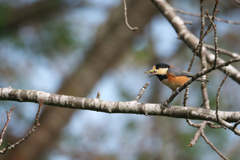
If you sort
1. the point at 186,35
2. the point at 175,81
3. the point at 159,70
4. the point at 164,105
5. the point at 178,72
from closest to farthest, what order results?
the point at 164,105 → the point at 175,81 → the point at 178,72 → the point at 159,70 → the point at 186,35

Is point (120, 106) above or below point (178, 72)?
below

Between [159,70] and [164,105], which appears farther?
[159,70]

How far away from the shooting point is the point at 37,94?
8.65 ft

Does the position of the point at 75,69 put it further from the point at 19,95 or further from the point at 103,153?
the point at 19,95

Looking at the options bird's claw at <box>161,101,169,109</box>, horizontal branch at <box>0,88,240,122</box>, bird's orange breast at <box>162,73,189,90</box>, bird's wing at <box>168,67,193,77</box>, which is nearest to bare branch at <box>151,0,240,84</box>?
bird's wing at <box>168,67,193,77</box>

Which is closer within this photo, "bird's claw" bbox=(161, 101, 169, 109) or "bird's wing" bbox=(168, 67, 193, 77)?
"bird's claw" bbox=(161, 101, 169, 109)

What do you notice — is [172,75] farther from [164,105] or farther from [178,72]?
[164,105]

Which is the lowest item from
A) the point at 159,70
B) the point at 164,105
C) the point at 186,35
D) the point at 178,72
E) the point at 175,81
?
the point at 164,105

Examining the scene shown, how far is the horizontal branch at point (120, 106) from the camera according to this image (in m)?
2.38

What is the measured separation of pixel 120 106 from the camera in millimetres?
2549

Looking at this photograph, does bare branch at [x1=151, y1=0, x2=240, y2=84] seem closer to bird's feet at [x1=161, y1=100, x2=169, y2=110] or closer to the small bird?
the small bird

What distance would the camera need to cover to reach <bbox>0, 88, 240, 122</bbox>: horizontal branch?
7.81 ft

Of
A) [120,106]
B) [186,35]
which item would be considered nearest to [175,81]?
[120,106]

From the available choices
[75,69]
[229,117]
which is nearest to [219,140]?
[75,69]
